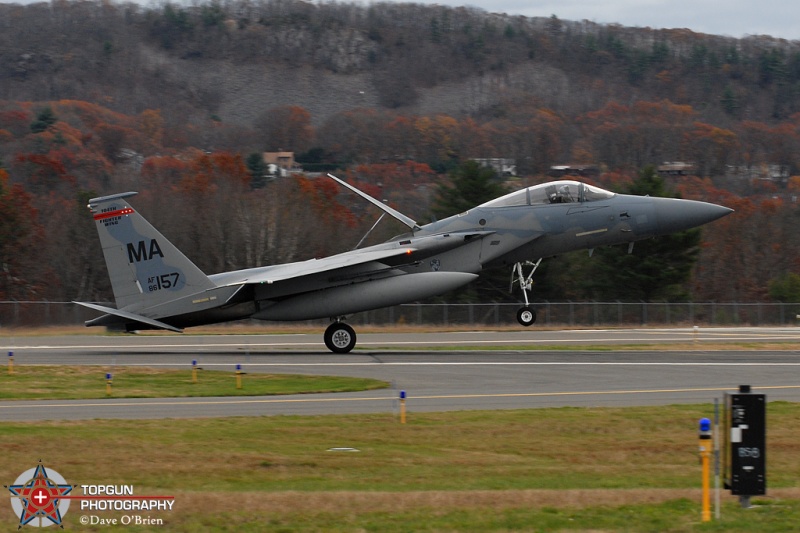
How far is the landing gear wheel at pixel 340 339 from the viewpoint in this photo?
93.7 ft

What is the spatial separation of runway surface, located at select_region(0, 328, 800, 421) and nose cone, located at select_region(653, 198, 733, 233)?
3.50 metres

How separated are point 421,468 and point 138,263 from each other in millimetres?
16516

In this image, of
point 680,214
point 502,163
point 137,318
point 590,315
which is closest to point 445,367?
point 680,214

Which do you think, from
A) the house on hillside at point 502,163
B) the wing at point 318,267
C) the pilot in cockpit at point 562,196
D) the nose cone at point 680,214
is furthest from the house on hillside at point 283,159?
the nose cone at point 680,214

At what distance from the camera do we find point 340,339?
28625 mm

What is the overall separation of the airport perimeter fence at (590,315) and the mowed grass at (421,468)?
26888 millimetres

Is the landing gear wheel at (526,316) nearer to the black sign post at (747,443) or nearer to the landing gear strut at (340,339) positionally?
the landing gear strut at (340,339)

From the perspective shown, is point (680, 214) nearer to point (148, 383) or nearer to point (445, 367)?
point (445, 367)

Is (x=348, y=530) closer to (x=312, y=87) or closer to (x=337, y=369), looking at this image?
(x=337, y=369)

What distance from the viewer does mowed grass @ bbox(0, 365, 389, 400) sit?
2098 cm

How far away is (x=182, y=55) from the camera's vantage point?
199 m

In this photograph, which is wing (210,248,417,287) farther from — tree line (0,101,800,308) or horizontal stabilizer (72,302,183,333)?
tree line (0,101,800,308)

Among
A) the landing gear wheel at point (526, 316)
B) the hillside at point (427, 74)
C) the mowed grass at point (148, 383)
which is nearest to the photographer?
the mowed grass at point (148, 383)

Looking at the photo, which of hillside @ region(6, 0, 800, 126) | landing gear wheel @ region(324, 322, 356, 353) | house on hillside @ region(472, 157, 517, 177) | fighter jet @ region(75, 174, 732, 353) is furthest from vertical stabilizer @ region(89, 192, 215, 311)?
hillside @ region(6, 0, 800, 126)
